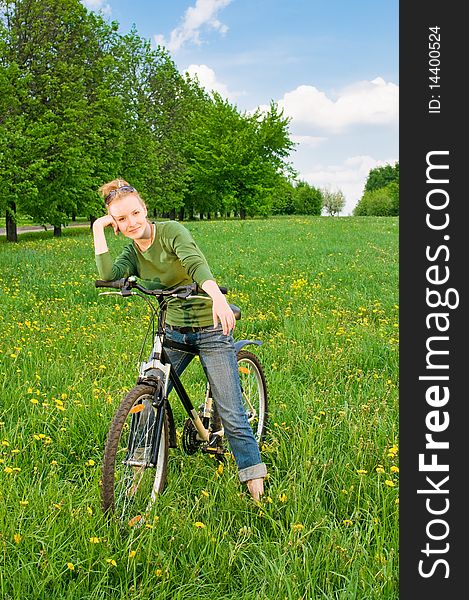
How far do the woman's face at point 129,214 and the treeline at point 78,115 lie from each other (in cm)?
1824

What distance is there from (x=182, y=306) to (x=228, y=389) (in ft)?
1.79

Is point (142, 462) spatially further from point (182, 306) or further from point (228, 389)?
point (182, 306)

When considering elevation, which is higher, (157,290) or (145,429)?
(157,290)

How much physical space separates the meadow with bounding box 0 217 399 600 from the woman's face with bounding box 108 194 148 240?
142 centimetres

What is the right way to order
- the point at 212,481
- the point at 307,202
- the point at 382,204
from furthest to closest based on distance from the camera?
the point at 382,204 < the point at 307,202 < the point at 212,481

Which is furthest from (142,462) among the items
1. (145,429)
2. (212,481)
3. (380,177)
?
(380,177)

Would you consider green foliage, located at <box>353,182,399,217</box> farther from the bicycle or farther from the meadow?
the bicycle

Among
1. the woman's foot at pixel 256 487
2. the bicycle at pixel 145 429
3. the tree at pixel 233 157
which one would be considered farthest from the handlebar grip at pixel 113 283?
the tree at pixel 233 157

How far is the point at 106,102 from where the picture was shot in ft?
91.2

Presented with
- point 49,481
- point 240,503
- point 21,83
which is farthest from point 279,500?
point 21,83

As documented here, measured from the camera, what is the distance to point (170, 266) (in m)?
3.64

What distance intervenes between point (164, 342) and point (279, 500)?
1.10m

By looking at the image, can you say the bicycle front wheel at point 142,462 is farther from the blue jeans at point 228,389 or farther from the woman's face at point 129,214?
the woman's face at point 129,214

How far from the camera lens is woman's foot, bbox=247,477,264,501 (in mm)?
3713
